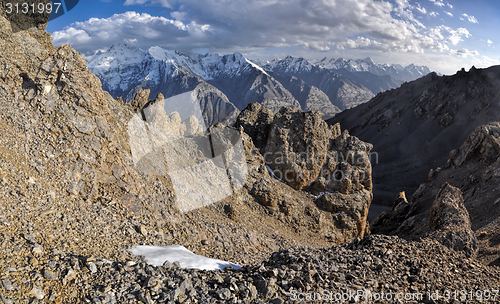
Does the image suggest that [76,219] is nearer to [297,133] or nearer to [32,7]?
[32,7]

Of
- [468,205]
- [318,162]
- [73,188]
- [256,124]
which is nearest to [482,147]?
[468,205]

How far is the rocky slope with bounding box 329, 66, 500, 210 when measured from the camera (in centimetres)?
10425

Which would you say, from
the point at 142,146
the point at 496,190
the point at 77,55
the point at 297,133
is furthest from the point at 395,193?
the point at 77,55

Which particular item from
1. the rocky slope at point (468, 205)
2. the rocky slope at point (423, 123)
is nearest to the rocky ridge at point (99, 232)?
the rocky slope at point (468, 205)

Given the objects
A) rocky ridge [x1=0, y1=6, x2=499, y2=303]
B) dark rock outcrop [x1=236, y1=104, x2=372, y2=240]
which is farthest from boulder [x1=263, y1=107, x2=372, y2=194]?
rocky ridge [x1=0, y1=6, x2=499, y2=303]

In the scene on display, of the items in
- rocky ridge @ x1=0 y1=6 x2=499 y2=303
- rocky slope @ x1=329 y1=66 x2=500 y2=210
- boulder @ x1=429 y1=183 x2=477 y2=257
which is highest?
rocky ridge @ x1=0 y1=6 x2=499 y2=303

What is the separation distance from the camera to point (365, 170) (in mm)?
38719

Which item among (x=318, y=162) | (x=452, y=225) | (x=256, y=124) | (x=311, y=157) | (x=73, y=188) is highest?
(x=73, y=188)

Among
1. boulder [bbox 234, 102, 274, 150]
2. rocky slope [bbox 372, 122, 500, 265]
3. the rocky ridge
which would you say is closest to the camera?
the rocky ridge

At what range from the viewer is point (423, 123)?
131 m

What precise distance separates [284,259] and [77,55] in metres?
15.8

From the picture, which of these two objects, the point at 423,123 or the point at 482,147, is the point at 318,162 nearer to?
the point at 482,147

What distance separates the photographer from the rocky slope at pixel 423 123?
104m

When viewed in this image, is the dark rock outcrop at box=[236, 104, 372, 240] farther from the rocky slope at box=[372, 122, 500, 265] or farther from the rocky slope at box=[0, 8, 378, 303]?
the rocky slope at box=[0, 8, 378, 303]
